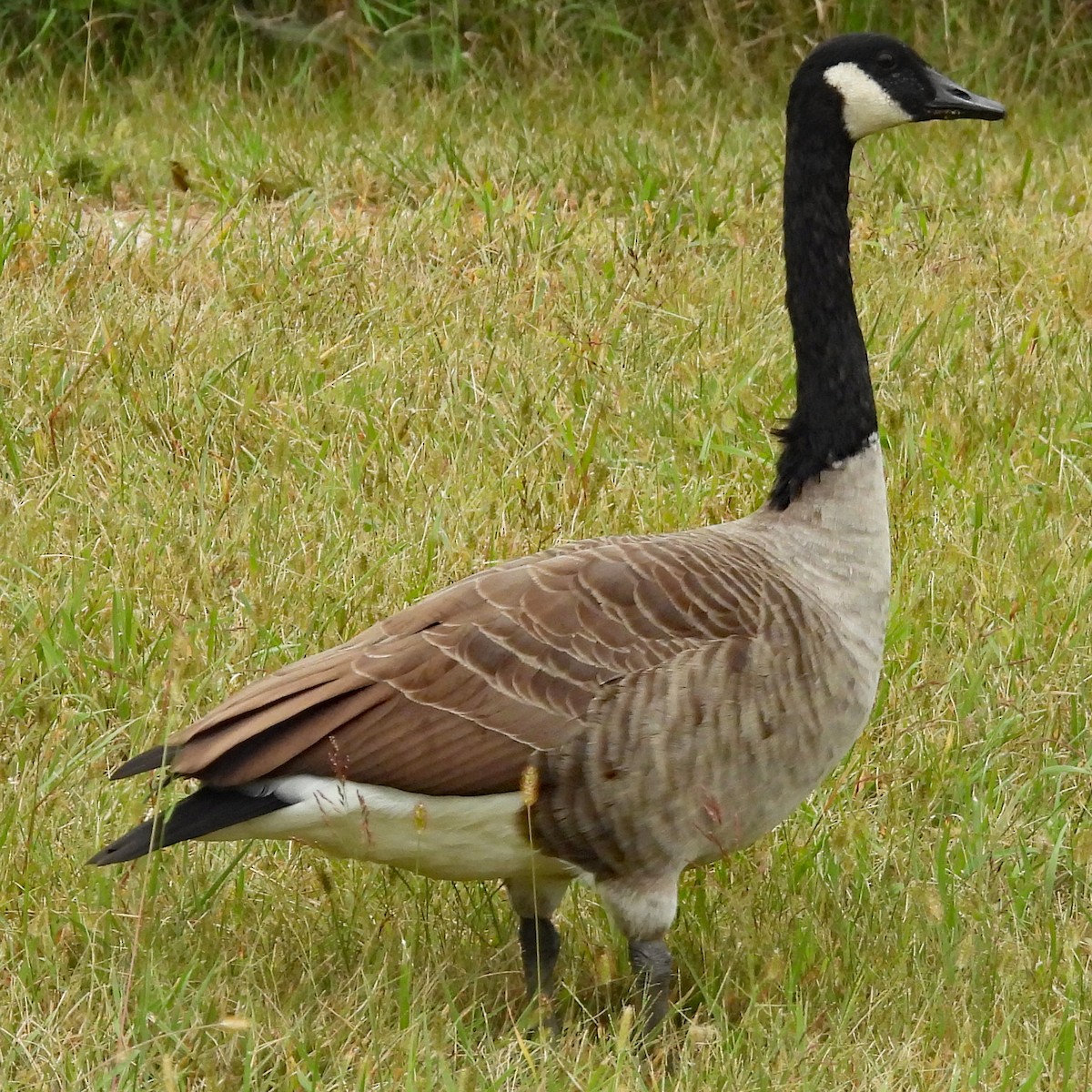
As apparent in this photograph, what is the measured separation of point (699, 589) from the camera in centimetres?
329

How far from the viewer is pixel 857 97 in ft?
12.5

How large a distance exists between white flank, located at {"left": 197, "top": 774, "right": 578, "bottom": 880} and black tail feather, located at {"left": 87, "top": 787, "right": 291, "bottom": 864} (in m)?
0.02

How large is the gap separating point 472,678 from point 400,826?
0.28 metres

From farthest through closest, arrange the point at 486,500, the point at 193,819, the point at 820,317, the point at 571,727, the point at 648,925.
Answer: the point at 486,500 < the point at 820,317 < the point at 648,925 < the point at 571,727 < the point at 193,819

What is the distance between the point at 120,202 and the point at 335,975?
4.57 metres

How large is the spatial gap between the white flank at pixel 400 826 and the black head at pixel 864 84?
5.44 feet

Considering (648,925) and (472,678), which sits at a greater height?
(472,678)

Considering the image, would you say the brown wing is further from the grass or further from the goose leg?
the goose leg

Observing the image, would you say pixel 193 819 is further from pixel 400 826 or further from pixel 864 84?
pixel 864 84

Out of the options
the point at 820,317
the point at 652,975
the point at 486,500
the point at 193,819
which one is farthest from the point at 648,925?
the point at 486,500

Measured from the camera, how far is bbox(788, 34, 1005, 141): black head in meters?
3.82

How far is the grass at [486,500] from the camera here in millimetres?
3248

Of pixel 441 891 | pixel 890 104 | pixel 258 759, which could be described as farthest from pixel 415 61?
pixel 258 759

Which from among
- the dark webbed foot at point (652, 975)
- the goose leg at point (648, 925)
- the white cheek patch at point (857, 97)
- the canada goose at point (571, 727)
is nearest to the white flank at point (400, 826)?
the canada goose at point (571, 727)
